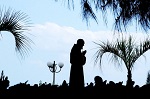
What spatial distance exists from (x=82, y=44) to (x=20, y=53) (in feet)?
4.92

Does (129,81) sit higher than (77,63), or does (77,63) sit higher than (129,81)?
(77,63)

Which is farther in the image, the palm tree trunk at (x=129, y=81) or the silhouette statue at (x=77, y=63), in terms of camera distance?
the silhouette statue at (x=77, y=63)

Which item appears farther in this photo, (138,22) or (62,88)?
(138,22)

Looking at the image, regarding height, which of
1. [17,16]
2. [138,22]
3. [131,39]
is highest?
[131,39]

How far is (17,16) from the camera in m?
5.64

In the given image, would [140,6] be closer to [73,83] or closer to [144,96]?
[144,96]

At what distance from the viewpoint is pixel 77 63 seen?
257 inches

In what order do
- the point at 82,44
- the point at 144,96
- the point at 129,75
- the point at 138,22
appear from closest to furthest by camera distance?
the point at 144,96
the point at 138,22
the point at 82,44
the point at 129,75

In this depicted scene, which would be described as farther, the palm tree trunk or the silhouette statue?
the silhouette statue

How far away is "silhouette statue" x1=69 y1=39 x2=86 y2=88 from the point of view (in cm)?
641

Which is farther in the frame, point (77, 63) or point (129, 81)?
point (77, 63)

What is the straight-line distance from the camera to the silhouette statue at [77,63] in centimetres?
641

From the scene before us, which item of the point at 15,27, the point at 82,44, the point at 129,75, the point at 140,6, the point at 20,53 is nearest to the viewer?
the point at 140,6

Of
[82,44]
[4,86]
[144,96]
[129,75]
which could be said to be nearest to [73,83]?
[82,44]
